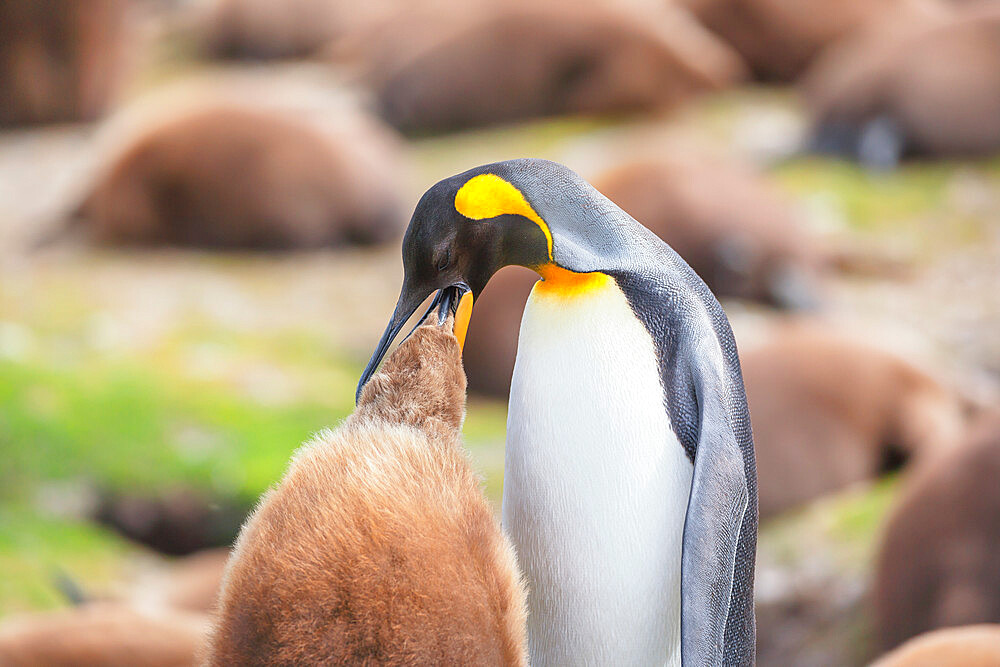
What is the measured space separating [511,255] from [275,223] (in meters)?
3.83

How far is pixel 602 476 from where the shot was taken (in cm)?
125

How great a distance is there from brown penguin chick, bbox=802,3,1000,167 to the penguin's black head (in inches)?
172

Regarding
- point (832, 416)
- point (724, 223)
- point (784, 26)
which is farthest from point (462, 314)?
point (784, 26)

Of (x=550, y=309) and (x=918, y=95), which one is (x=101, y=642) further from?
(x=918, y=95)

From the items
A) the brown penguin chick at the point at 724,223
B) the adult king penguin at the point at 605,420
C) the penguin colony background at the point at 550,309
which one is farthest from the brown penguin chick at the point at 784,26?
the adult king penguin at the point at 605,420

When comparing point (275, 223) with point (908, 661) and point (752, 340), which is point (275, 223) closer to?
point (752, 340)

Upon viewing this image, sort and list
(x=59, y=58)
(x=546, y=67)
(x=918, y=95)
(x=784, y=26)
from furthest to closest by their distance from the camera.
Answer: (x=784, y=26)
(x=59, y=58)
(x=546, y=67)
(x=918, y=95)

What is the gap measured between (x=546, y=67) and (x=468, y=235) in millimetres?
4940

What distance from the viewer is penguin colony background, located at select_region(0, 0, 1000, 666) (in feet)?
4.11

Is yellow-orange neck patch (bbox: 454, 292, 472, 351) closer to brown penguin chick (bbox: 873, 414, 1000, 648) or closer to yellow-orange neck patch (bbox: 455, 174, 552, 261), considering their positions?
yellow-orange neck patch (bbox: 455, 174, 552, 261)

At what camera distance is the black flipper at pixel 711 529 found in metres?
1.18

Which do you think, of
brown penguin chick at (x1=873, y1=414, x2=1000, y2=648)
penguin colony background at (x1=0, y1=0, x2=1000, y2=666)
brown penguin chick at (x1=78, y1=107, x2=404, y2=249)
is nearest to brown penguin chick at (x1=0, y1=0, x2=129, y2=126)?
penguin colony background at (x1=0, y1=0, x2=1000, y2=666)

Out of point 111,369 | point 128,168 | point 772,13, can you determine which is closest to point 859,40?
point 772,13

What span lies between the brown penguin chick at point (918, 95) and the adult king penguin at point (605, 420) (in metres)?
4.29
